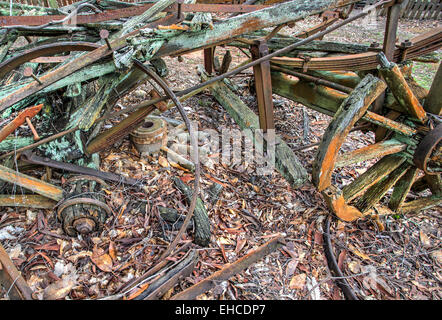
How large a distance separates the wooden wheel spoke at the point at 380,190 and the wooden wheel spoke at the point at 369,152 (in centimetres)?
32

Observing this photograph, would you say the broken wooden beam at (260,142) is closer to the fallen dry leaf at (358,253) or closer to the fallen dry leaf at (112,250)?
the fallen dry leaf at (358,253)

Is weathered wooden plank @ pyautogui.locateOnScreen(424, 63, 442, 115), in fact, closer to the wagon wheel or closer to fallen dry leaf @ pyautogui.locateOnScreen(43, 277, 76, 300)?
the wagon wheel

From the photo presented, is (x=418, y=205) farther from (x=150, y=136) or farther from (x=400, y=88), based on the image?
(x=150, y=136)

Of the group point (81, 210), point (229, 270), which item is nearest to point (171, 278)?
point (229, 270)

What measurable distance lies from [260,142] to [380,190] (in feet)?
4.22

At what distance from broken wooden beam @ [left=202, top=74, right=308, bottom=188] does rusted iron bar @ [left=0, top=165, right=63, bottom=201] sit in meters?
1.79

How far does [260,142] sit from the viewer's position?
2801mm

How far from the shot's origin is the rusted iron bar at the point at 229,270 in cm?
210

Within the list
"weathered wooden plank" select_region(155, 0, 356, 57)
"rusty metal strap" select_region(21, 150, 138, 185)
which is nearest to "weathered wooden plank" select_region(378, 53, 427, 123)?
"weathered wooden plank" select_region(155, 0, 356, 57)

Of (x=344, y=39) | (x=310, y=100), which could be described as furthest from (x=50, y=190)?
(x=344, y=39)

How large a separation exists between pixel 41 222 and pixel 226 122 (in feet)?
8.38

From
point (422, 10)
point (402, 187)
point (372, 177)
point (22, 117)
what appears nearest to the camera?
point (22, 117)
